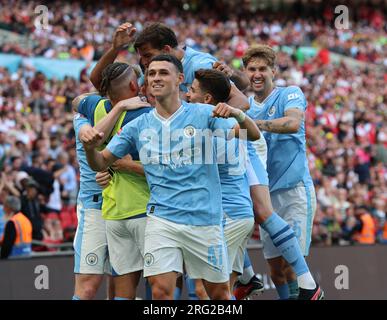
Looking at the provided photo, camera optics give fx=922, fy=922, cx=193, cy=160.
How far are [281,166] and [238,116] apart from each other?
236 cm

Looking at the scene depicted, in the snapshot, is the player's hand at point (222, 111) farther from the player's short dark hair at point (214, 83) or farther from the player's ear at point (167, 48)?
the player's ear at point (167, 48)

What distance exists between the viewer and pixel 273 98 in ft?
29.2

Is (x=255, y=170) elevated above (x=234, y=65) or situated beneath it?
situated beneath

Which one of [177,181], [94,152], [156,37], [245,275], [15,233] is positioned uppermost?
[156,37]

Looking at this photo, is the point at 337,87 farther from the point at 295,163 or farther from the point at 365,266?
the point at 295,163

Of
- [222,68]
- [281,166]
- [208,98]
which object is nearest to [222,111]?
[208,98]

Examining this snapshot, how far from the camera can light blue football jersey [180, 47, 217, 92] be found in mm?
8430

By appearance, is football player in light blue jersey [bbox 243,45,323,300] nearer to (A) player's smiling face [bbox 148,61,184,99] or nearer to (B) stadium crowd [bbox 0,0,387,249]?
(A) player's smiling face [bbox 148,61,184,99]

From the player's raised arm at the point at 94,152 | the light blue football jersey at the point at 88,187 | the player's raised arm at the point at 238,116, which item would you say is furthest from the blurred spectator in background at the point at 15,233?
the player's raised arm at the point at 238,116

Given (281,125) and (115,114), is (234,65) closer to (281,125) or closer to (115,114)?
(281,125)

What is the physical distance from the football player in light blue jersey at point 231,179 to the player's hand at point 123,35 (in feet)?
2.51

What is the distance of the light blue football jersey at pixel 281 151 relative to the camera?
8.88m

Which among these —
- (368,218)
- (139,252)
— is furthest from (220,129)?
(368,218)

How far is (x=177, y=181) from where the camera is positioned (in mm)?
→ 6875
